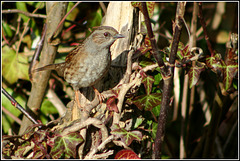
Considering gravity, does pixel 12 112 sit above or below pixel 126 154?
above

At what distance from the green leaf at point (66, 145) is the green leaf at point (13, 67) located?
1.42 meters

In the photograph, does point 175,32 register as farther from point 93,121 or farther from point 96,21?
point 96,21

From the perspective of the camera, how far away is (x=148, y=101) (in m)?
1.78

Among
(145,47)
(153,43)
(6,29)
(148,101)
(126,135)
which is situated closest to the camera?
(153,43)

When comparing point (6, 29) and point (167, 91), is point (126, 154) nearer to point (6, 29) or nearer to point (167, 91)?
point (167, 91)

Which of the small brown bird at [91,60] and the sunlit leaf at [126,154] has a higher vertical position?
the small brown bird at [91,60]

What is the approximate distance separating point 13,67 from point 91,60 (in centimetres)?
108

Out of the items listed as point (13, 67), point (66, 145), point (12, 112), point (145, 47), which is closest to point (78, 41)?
point (13, 67)

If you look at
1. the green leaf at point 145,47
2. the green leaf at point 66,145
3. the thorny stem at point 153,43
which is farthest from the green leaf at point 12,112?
the thorny stem at point 153,43

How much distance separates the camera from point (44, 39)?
2.63 meters

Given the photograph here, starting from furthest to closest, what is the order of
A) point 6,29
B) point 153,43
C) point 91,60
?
point 6,29
point 91,60
point 153,43

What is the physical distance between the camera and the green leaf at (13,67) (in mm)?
2840

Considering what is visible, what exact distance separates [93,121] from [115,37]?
2.18 feet

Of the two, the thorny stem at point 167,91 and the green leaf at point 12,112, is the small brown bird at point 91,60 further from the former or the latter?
the green leaf at point 12,112
